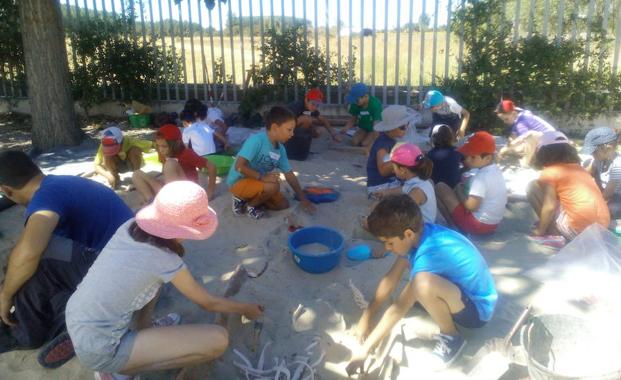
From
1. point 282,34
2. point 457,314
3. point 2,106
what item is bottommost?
point 457,314

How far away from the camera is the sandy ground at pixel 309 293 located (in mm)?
2561

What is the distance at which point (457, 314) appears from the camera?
2600 mm

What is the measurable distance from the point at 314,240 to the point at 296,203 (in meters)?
0.87

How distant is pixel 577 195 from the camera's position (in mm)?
3691

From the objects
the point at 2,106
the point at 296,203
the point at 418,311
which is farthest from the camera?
the point at 2,106

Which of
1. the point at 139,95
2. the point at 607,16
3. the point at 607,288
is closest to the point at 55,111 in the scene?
the point at 139,95

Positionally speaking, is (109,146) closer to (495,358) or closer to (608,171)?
(495,358)

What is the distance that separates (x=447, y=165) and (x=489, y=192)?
646mm

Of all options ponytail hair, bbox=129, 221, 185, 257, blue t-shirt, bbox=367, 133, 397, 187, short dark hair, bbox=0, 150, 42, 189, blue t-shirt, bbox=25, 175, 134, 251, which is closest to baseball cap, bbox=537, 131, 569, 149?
blue t-shirt, bbox=367, 133, 397, 187

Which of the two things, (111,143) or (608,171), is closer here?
(608,171)

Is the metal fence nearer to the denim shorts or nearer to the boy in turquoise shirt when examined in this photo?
the boy in turquoise shirt

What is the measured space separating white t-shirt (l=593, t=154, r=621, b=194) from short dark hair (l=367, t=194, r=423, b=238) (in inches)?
104

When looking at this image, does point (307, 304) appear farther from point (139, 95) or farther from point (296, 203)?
point (139, 95)

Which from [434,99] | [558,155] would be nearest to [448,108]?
[434,99]
